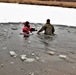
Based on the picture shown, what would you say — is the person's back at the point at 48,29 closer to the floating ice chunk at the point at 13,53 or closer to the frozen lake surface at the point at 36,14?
the floating ice chunk at the point at 13,53

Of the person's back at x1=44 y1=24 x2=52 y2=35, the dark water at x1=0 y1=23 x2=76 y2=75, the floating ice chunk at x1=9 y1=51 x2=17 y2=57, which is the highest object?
the person's back at x1=44 y1=24 x2=52 y2=35

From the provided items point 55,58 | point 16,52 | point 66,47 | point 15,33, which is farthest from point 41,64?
point 15,33

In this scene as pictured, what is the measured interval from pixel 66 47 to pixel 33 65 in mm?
4140

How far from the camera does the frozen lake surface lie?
81.6 feet

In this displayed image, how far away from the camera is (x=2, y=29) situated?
69.6ft

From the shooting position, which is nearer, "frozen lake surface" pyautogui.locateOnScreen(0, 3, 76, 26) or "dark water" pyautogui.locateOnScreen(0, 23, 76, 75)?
"dark water" pyautogui.locateOnScreen(0, 23, 76, 75)

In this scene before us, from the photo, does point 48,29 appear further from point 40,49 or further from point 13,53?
point 13,53

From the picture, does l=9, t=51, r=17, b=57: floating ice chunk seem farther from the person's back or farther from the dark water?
the person's back

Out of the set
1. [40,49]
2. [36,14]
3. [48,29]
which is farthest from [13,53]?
[36,14]

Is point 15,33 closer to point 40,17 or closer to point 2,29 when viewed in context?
point 2,29

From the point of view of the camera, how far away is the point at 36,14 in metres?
25.8

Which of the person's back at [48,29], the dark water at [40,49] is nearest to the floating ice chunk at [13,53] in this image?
the dark water at [40,49]

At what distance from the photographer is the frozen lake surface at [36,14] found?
81.6 feet

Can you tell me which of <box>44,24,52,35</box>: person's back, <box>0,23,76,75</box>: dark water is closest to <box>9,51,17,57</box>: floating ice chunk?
<box>0,23,76,75</box>: dark water
